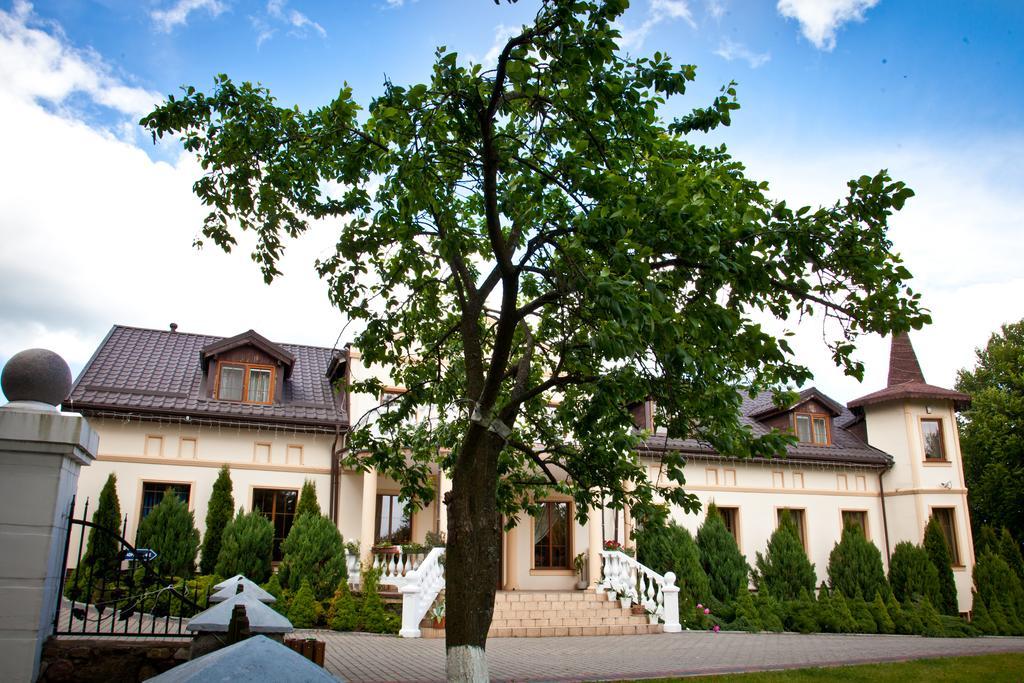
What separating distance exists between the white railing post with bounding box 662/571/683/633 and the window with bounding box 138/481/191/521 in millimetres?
11164

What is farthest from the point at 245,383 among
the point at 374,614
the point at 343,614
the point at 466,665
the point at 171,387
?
the point at 466,665

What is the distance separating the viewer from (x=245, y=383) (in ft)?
65.4

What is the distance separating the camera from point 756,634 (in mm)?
17438

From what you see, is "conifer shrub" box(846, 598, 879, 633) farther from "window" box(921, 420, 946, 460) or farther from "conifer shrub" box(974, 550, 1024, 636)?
"window" box(921, 420, 946, 460)

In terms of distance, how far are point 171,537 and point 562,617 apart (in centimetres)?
872

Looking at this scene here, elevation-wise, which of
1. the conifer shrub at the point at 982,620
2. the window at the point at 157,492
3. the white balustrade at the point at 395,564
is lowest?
the conifer shrub at the point at 982,620

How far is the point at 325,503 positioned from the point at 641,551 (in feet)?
27.1

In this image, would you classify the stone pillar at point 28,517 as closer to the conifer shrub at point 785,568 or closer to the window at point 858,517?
the conifer shrub at point 785,568

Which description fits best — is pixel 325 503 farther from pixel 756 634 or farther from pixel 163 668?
pixel 163 668

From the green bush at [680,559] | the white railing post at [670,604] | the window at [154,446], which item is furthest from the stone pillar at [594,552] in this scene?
the window at [154,446]

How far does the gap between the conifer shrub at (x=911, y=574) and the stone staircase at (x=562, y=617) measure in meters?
9.22

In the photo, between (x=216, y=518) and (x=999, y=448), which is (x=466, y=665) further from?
(x=999, y=448)

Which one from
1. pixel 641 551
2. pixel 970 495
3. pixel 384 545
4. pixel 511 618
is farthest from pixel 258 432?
pixel 970 495

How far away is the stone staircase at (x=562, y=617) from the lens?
1600 centimetres
